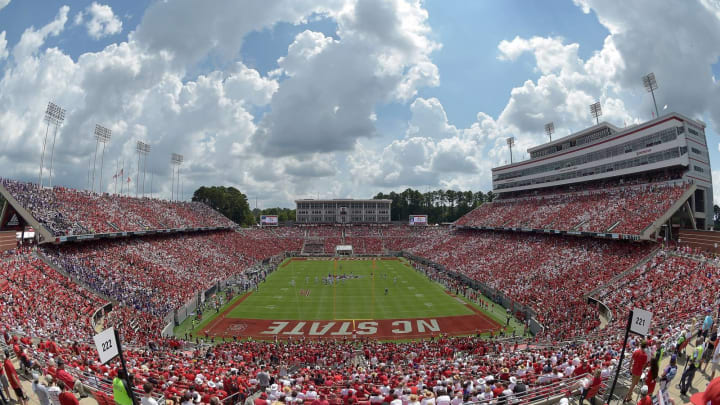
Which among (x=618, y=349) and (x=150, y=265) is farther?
(x=150, y=265)

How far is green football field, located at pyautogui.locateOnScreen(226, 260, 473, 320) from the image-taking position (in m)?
32.4

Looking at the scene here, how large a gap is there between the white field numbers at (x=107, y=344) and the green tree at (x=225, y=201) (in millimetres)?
104133

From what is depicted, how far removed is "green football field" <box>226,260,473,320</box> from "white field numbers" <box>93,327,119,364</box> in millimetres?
23452

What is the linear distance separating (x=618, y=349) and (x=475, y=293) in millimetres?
24559

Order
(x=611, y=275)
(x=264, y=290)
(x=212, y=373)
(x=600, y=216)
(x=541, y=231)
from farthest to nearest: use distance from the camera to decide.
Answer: (x=541, y=231), (x=264, y=290), (x=600, y=216), (x=611, y=275), (x=212, y=373)

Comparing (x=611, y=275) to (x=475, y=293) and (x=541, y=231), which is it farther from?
(x=541, y=231)

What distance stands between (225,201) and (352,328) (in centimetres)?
8956

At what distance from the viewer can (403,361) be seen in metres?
19.2

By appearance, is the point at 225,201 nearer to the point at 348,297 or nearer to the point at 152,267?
the point at 152,267

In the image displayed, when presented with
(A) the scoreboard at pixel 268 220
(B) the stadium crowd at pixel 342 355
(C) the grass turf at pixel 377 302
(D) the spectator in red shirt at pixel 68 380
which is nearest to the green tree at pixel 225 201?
(A) the scoreboard at pixel 268 220

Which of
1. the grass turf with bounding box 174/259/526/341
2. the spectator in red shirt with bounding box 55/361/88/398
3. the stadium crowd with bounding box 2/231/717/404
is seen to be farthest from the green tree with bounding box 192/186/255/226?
the spectator in red shirt with bounding box 55/361/88/398

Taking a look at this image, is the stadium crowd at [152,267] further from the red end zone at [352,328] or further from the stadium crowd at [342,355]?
the red end zone at [352,328]

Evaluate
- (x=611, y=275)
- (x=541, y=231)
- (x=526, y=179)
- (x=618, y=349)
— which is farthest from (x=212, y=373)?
(x=526, y=179)

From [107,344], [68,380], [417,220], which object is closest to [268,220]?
[417,220]
